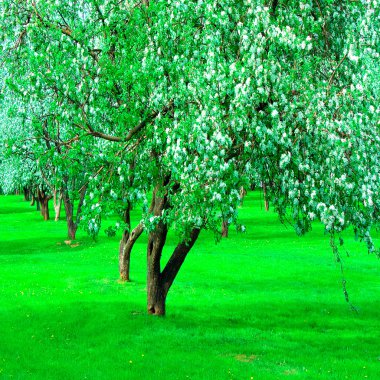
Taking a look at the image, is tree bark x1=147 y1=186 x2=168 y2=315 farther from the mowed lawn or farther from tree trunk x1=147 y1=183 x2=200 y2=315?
the mowed lawn

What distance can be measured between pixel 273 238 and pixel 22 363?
31.6m

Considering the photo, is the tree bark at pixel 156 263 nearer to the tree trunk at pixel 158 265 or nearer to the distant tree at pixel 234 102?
the tree trunk at pixel 158 265

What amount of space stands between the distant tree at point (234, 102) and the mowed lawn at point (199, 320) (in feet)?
12.6

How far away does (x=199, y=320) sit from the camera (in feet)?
65.1

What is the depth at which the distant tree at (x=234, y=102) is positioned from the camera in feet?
37.3

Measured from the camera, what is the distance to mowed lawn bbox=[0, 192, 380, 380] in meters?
15.0

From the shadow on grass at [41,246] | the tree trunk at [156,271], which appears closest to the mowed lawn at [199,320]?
the tree trunk at [156,271]

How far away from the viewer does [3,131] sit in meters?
51.0

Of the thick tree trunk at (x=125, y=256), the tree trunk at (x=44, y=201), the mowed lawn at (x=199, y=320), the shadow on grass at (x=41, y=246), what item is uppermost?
the tree trunk at (x=44, y=201)

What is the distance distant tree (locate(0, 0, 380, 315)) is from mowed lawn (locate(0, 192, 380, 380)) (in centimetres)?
385

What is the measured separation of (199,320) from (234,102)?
1029 centimetres

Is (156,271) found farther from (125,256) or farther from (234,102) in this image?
(234,102)

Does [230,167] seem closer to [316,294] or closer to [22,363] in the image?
[22,363]

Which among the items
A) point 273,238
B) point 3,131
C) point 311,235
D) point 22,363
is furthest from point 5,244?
point 22,363
